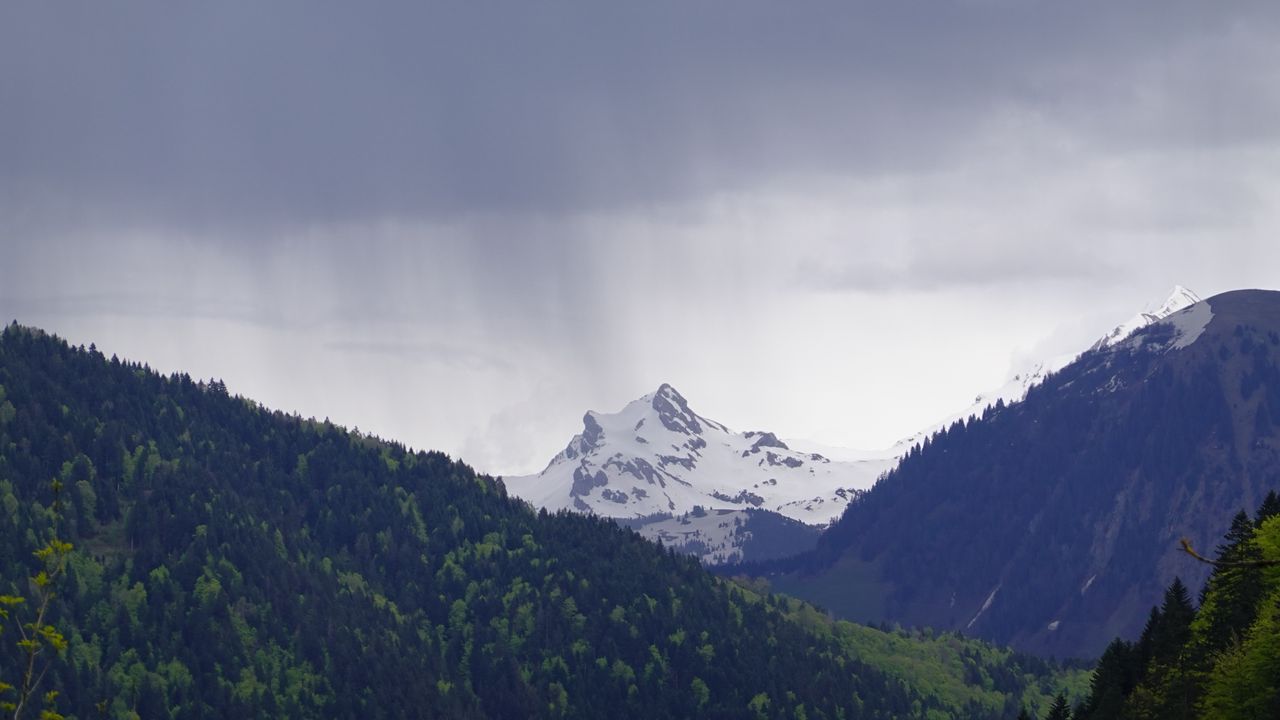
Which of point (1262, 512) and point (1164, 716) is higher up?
point (1262, 512)

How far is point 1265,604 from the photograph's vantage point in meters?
117

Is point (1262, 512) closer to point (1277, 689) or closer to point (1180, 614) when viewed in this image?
point (1180, 614)

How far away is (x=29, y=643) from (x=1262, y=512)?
135 m

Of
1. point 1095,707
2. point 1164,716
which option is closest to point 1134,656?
point 1095,707

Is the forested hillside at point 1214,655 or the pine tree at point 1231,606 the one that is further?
the pine tree at point 1231,606

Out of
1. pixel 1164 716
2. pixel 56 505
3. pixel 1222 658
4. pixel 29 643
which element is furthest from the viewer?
pixel 1164 716

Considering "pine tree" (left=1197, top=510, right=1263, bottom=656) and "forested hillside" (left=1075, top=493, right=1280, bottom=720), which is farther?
"pine tree" (left=1197, top=510, right=1263, bottom=656)

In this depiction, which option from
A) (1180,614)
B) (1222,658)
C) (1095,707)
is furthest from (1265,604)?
(1095,707)

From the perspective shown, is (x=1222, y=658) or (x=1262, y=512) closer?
(x=1222, y=658)

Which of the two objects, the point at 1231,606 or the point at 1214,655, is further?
the point at 1231,606

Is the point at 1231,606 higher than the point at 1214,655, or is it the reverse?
the point at 1231,606

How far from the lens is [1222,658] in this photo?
115312mm

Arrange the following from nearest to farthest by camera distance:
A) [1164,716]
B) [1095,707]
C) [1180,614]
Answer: [1164,716] < [1180,614] < [1095,707]

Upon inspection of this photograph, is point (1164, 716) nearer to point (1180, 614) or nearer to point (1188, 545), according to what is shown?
point (1180, 614)
